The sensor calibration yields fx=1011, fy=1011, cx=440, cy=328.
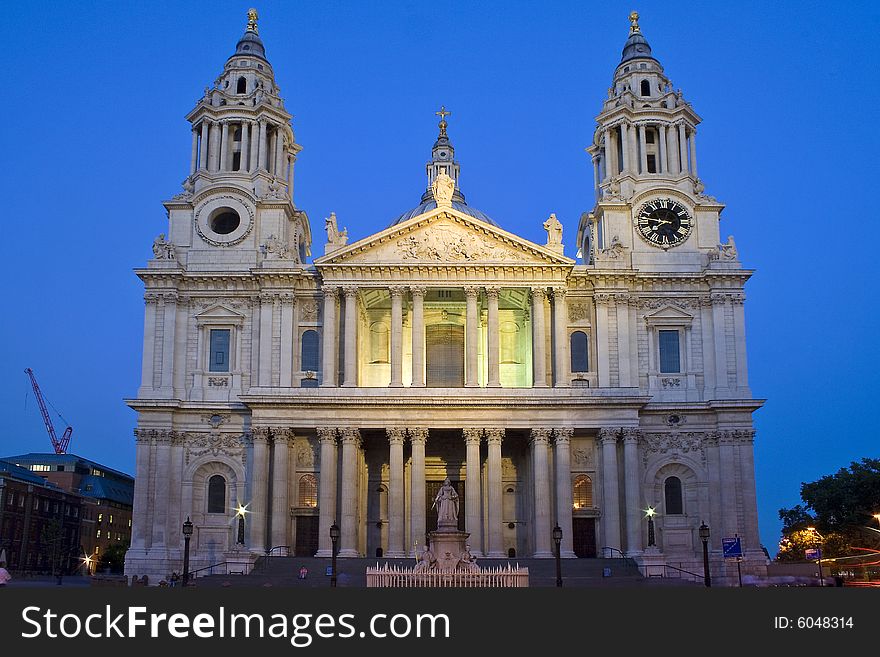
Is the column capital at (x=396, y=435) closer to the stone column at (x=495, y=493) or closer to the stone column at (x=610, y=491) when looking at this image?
the stone column at (x=495, y=493)

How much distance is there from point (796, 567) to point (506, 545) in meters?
15.5

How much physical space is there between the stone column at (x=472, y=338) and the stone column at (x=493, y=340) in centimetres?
69

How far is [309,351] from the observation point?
192 ft

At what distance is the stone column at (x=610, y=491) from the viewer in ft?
177

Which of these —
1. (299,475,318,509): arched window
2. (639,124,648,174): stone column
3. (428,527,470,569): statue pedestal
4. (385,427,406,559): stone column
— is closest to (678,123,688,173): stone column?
(639,124,648,174): stone column

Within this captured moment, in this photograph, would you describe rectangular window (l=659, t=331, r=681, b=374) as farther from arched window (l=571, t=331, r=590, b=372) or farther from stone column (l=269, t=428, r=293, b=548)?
stone column (l=269, t=428, r=293, b=548)

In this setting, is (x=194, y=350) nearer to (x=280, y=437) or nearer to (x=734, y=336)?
(x=280, y=437)

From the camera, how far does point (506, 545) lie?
188ft

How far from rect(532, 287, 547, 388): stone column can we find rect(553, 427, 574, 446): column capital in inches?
107

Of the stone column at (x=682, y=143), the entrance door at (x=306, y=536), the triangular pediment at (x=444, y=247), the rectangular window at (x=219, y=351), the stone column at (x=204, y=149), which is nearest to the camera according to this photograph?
the entrance door at (x=306, y=536)

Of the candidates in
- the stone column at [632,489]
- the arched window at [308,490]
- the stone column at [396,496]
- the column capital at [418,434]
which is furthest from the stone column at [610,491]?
the arched window at [308,490]

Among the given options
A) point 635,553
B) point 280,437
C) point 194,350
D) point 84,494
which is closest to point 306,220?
point 194,350

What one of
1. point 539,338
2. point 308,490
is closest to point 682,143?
point 539,338

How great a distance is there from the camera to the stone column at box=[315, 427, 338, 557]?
53094 mm
